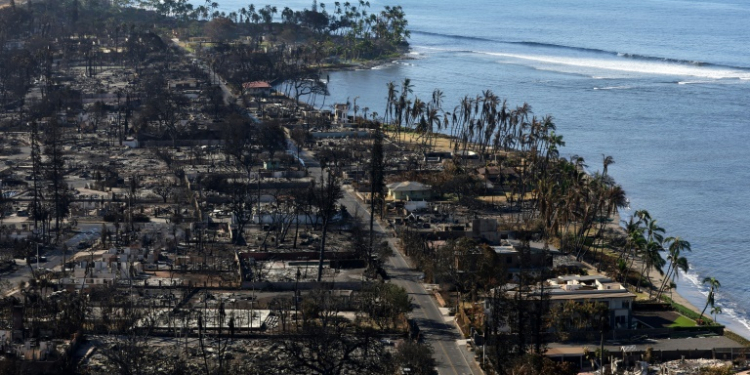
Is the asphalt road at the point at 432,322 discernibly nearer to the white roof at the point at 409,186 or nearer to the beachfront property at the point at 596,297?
the beachfront property at the point at 596,297

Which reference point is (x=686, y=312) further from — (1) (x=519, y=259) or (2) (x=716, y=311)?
(1) (x=519, y=259)

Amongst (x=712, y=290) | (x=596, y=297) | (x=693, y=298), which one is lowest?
(x=693, y=298)

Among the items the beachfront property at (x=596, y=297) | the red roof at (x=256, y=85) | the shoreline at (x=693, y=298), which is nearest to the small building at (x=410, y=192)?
the shoreline at (x=693, y=298)

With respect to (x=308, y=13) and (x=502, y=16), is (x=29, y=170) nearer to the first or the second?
(x=308, y=13)

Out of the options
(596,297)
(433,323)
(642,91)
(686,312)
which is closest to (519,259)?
(596,297)

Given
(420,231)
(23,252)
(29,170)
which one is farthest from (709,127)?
(23,252)
